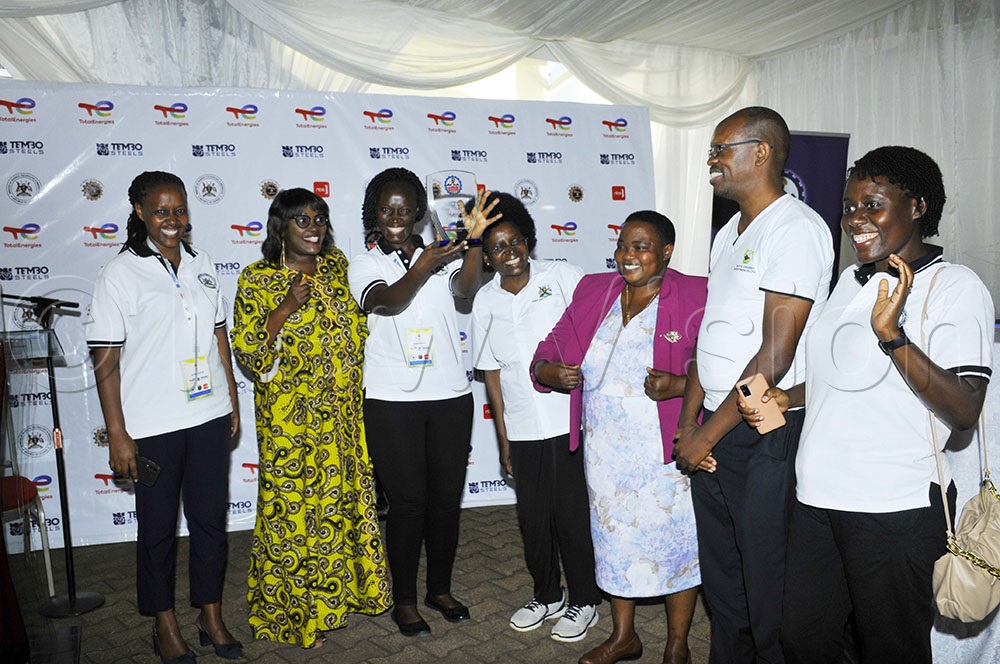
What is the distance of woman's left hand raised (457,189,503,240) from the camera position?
3.00 meters

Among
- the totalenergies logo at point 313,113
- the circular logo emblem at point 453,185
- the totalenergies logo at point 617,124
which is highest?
the totalenergies logo at point 313,113

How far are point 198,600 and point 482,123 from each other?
3.17m

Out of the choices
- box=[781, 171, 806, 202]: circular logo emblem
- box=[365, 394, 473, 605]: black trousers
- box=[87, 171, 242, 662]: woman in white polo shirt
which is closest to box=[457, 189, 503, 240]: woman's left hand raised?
box=[365, 394, 473, 605]: black trousers

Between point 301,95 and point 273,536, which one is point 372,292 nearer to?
point 273,536

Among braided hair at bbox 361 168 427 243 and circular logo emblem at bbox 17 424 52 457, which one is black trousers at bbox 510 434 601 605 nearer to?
braided hair at bbox 361 168 427 243

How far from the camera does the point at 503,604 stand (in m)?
3.56

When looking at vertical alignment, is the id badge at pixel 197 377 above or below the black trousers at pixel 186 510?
above

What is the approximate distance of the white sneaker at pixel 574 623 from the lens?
3.15 metres

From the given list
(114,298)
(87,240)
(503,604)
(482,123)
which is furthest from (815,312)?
(87,240)

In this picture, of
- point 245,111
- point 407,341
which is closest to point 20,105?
point 245,111

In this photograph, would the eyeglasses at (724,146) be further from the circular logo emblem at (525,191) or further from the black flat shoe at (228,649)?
the circular logo emblem at (525,191)

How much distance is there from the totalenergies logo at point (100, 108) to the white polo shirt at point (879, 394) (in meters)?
3.94

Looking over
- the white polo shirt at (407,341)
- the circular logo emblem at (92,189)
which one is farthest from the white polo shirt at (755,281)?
the circular logo emblem at (92,189)

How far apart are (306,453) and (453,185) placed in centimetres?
123
